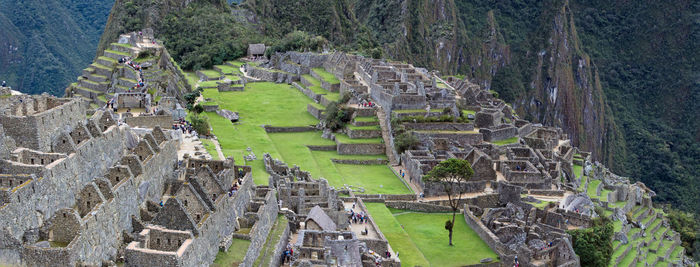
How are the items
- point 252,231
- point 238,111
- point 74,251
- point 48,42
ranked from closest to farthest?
point 74,251, point 252,231, point 238,111, point 48,42

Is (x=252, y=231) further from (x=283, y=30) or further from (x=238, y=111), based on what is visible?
(x=283, y=30)

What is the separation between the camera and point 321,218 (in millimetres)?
34000

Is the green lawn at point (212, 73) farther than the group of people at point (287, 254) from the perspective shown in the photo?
Yes

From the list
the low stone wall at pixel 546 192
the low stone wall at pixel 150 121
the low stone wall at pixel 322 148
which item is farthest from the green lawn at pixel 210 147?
the low stone wall at pixel 546 192

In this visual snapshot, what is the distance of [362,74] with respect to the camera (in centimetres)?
7094

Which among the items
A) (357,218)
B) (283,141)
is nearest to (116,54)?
(283,141)

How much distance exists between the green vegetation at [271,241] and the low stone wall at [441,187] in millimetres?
14336

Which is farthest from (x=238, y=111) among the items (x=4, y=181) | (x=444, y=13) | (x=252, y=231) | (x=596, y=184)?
(x=444, y=13)

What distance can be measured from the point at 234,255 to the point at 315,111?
119 feet

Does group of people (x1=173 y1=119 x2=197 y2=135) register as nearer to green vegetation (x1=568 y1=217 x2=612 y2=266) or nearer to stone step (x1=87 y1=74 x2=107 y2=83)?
stone step (x1=87 y1=74 x2=107 y2=83)

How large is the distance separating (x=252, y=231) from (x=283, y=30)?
91.4 meters

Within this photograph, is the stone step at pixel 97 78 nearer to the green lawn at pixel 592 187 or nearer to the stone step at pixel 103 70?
the stone step at pixel 103 70

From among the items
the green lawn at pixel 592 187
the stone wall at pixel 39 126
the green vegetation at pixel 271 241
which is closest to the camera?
the stone wall at pixel 39 126

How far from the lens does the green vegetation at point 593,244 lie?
40344 millimetres
